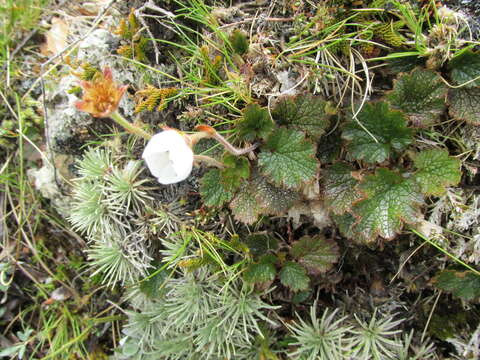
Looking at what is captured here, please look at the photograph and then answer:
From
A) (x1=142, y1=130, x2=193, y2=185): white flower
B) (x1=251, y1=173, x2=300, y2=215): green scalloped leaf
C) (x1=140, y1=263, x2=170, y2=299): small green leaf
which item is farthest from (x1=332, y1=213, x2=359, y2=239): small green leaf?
(x1=140, y1=263, x2=170, y2=299): small green leaf

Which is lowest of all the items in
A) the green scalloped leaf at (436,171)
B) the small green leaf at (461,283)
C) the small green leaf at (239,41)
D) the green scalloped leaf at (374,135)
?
the small green leaf at (461,283)

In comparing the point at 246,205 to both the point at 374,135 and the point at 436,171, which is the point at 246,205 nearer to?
the point at 374,135

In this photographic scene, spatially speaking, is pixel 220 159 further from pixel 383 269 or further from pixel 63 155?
pixel 63 155

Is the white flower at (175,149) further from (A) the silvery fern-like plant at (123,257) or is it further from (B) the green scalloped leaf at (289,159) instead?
(A) the silvery fern-like plant at (123,257)

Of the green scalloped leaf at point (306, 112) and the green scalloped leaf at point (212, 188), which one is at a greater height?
the green scalloped leaf at point (306, 112)

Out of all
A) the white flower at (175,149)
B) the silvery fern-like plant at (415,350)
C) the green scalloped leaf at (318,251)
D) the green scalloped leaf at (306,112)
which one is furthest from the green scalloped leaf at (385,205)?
the white flower at (175,149)

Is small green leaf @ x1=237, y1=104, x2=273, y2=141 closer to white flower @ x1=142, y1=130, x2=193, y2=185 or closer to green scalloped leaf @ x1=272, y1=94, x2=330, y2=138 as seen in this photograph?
green scalloped leaf @ x1=272, y1=94, x2=330, y2=138

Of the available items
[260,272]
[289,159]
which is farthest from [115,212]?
[289,159]
